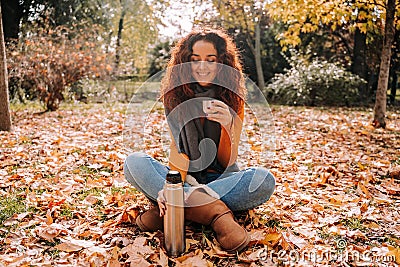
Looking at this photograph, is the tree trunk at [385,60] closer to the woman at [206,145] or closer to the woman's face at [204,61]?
the woman at [206,145]

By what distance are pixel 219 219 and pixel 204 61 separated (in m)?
0.96

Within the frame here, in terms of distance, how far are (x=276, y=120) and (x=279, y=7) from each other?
79.5 inches

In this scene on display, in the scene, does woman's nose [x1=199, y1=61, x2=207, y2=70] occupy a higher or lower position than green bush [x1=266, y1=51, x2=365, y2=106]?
higher

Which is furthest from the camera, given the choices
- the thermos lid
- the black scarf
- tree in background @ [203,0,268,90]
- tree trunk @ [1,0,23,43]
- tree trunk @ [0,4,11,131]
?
tree in background @ [203,0,268,90]

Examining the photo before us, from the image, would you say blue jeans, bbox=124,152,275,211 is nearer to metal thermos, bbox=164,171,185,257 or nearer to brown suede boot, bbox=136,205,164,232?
brown suede boot, bbox=136,205,164,232

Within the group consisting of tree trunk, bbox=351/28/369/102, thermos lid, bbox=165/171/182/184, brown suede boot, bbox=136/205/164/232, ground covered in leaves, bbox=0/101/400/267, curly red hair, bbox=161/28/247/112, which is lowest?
ground covered in leaves, bbox=0/101/400/267

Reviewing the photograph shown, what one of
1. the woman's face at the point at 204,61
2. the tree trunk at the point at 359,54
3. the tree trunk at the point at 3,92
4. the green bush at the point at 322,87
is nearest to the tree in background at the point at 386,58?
the green bush at the point at 322,87

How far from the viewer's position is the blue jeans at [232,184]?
2.27m

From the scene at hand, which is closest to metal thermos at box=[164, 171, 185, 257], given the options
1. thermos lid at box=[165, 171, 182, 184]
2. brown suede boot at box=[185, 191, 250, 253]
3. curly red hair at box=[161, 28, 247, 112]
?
thermos lid at box=[165, 171, 182, 184]

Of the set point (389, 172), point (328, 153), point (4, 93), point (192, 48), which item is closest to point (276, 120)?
point (328, 153)

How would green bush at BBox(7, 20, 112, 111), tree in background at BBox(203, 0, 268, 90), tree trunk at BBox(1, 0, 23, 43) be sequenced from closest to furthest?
green bush at BBox(7, 20, 112, 111) → tree trunk at BBox(1, 0, 23, 43) → tree in background at BBox(203, 0, 268, 90)

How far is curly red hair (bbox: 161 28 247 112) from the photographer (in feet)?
8.20

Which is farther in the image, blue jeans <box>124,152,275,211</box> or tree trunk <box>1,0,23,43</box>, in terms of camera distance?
tree trunk <box>1,0,23,43</box>

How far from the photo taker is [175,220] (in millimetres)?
2047
